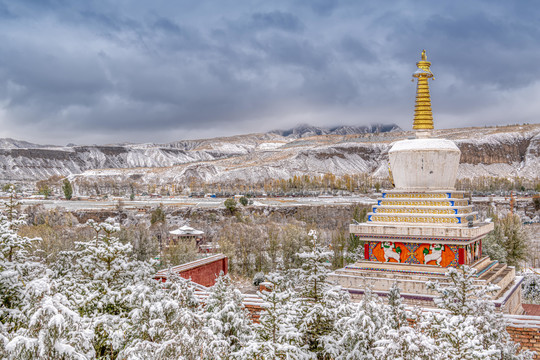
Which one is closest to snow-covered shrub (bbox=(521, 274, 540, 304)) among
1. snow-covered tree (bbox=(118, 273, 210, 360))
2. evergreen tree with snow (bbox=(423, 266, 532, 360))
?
evergreen tree with snow (bbox=(423, 266, 532, 360))

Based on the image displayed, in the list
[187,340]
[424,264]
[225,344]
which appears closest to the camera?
[187,340]

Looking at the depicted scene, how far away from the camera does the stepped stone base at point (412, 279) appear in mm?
14094

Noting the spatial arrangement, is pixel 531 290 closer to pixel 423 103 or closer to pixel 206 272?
pixel 423 103

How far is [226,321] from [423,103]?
1511 centimetres

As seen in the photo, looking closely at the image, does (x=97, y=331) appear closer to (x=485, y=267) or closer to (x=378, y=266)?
(x=378, y=266)

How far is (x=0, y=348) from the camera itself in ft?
16.5

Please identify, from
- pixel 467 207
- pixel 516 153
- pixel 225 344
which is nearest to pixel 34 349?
pixel 225 344

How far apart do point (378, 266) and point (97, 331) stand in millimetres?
11655

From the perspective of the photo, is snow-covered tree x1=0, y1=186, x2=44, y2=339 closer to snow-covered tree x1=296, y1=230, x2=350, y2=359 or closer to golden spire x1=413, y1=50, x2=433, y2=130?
snow-covered tree x1=296, y1=230, x2=350, y2=359

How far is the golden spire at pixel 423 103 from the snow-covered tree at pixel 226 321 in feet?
45.8

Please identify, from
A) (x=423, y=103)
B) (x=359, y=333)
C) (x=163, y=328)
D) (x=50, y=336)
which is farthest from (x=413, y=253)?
(x=50, y=336)

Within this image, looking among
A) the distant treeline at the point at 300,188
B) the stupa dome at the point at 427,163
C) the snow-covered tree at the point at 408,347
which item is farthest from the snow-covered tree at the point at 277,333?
the distant treeline at the point at 300,188

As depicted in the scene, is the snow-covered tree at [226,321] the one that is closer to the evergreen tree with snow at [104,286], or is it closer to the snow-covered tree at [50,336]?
the evergreen tree with snow at [104,286]

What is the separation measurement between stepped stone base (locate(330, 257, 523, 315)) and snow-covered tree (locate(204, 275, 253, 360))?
7055mm
